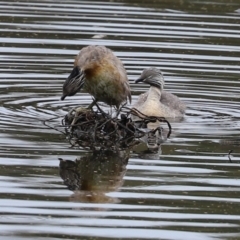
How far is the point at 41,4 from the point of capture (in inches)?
907

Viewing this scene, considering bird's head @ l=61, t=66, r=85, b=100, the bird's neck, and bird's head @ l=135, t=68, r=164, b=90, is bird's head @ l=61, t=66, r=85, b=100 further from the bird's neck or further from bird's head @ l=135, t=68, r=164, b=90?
bird's head @ l=135, t=68, r=164, b=90

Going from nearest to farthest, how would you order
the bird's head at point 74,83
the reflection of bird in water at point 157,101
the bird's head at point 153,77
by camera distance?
the bird's head at point 74,83
the reflection of bird in water at point 157,101
the bird's head at point 153,77

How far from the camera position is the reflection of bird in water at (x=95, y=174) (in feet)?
33.3

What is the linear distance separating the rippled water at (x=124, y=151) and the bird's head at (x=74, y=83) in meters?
0.52

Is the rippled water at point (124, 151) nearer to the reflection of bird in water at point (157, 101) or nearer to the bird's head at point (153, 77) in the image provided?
the reflection of bird in water at point (157, 101)

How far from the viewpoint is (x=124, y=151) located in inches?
480

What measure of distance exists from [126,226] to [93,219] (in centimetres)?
33

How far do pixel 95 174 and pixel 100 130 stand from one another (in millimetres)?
2212

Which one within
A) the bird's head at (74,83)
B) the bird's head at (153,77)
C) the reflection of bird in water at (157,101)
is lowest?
the reflection of bird in water at (157,101)

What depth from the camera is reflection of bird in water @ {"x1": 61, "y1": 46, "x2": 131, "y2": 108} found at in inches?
512

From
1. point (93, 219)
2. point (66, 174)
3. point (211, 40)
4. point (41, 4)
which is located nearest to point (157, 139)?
point (66, 174)

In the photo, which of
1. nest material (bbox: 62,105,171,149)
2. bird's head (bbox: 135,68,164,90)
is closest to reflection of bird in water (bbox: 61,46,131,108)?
nest material (bbox: 62,105,171,149)

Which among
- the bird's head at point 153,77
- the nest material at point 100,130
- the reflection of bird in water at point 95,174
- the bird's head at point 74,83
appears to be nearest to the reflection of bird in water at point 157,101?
the bird's head at point 153,77

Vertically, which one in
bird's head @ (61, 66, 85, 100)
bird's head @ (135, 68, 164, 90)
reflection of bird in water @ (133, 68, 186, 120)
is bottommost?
reflection of bird in water @ (133, 68, 186, 120)
